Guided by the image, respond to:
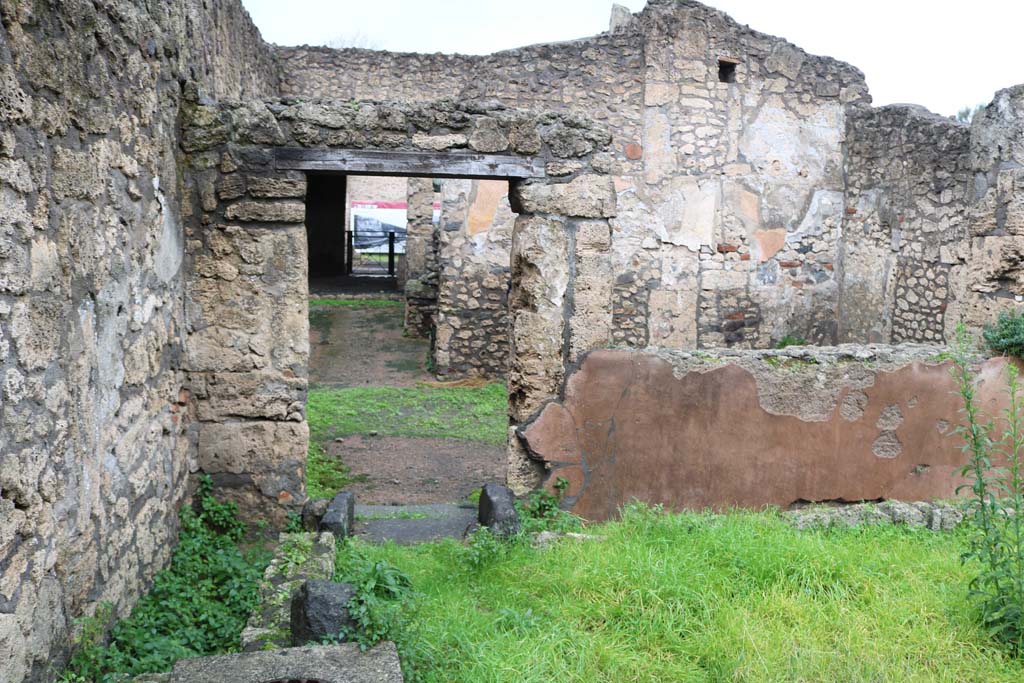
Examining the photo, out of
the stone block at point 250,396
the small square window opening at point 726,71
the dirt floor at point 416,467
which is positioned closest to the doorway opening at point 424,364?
the dirt floor at point 416,467

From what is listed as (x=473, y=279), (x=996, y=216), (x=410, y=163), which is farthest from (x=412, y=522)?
(x=996, y=216)

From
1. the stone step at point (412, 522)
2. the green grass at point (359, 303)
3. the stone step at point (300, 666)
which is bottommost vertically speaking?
the stone step at point (412, 522)

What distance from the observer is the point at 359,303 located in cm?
1263

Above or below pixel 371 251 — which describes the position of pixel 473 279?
below

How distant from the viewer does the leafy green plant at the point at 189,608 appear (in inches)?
118

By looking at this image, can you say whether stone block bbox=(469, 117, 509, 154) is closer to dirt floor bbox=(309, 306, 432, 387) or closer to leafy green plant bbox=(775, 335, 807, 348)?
dirt floor bbox=(309, 306, 432, 387)

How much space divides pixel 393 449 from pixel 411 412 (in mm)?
1175

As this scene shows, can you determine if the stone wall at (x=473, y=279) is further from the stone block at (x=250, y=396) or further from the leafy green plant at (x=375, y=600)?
the leafy green plant at (x=375, y=600)

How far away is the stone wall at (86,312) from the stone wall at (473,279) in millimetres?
4781

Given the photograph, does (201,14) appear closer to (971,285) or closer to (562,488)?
(562,488)

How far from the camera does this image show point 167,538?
13.6 ft

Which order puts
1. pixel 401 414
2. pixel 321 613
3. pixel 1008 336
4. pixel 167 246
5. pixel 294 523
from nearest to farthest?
pixel 321 613
pixel 167 246
pixel 294 523
pixel 1008 336
pixel 401 414

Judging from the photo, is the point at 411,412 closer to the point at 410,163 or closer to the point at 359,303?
the point at 410,163

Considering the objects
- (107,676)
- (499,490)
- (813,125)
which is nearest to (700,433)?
(499,490)
